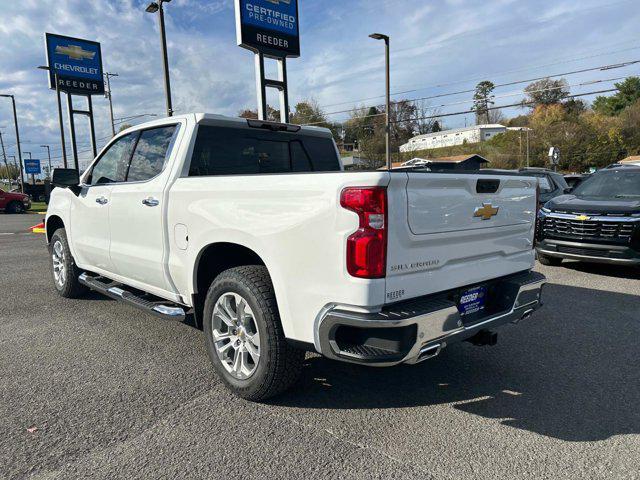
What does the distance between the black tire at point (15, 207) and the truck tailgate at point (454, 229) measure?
28899 mm

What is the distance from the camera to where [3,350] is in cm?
421

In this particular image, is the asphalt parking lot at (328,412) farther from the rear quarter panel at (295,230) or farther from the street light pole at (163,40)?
the street light pole at (163,40)

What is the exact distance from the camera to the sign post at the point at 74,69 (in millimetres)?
23344

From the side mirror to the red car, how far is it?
24619mm

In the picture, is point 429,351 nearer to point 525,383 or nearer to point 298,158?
point 525,383

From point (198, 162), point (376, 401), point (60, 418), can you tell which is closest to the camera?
point (60, 418)

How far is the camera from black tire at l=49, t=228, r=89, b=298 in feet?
18.6

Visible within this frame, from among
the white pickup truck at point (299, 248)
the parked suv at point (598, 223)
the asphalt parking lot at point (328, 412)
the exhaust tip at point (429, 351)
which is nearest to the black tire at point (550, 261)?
the parked suv at point (598, 223)

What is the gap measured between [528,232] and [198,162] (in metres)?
2.69

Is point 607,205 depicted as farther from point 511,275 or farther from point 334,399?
point 334,399

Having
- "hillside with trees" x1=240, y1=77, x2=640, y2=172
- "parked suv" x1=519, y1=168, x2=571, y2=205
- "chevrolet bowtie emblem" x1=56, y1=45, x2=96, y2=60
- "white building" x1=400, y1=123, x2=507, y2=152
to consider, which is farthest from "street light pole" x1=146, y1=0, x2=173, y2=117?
"white building" x1=400, y1=123, x2=507, y2=152

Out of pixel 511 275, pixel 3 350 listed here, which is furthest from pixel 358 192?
pixel 3 350

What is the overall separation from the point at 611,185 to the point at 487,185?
6540 mm

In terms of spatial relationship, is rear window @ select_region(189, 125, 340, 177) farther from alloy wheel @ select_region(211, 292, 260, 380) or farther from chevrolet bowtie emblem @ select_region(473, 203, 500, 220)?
chevrolet bowtie emblem @ select_region(473, 203, 500, 220)
